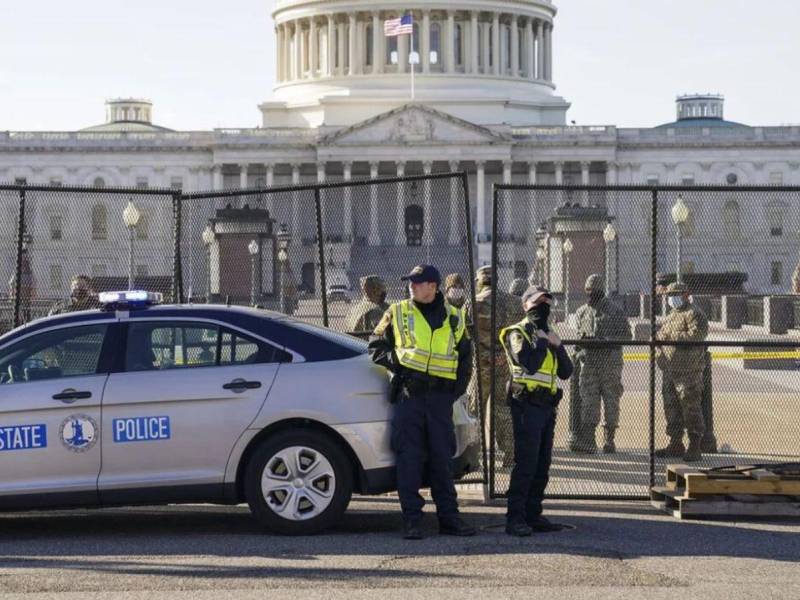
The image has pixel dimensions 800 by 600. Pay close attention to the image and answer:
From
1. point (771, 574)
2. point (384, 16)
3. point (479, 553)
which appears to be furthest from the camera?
Answer: point (384, 16)

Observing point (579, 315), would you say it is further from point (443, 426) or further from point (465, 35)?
point (465, 35)

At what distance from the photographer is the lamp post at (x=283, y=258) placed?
72.1ft

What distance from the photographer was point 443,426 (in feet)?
43.2

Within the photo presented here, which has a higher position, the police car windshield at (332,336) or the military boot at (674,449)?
the police car windshield at (332,336)

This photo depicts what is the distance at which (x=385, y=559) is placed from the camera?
39.4 feet

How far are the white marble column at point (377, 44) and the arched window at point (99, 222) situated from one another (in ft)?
342

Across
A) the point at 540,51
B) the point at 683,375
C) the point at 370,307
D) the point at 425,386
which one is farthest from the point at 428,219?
the point at 540,51

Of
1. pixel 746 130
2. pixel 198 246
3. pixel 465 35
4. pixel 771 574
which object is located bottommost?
pixel 771 574

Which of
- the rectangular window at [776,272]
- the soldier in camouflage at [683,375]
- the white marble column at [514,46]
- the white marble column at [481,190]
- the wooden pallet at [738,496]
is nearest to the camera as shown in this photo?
the wooden pallet at [738,496]

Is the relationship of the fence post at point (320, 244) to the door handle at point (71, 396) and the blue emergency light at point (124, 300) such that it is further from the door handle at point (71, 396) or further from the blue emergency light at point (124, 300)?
the door handle at point (71, 396)

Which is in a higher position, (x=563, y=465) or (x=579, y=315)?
(x=579, y=315)

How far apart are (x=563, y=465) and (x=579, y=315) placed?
1.86 meters

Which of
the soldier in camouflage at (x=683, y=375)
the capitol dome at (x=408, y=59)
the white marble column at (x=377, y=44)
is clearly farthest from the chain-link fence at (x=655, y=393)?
the white marble column at (x=377, y=44)

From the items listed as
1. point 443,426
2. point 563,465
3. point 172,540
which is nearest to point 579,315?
point 563,465
